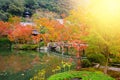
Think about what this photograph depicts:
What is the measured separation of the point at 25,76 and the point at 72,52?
49.2ft

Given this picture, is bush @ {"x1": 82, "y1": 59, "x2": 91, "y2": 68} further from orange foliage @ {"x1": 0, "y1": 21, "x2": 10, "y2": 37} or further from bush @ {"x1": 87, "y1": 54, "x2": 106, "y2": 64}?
orange foliage @ {"x1": 0, "y1": 21, "x2": 10, "y2": 37}

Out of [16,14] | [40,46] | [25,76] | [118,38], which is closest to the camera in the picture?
[118,38]

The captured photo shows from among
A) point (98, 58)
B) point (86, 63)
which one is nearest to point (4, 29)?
point (86, 63)

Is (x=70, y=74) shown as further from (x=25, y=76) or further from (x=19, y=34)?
(x=19, y=34)

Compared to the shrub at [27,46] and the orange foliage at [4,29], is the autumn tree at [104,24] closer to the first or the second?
the shrub at [27,46]

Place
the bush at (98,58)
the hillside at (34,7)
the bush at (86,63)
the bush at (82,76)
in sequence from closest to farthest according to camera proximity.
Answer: the bush at (82,76), the bush at (98,58), the bush at (86,63), the hillside at (34,7)

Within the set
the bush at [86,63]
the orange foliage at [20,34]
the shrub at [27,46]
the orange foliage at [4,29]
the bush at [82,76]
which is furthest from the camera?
the orange foliage at [4,29]

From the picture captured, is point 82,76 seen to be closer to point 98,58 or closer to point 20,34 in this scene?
point 98,58

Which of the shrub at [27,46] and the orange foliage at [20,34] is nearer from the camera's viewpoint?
the shrub at [27,46]

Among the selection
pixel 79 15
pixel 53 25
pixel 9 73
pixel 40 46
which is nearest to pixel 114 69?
pixel 79 15

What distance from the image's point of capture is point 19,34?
131ft

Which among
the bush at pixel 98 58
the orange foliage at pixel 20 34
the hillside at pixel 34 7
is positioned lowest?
the bush at pixel 98 58

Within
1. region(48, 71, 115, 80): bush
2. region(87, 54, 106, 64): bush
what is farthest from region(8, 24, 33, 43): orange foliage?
region(48, 71, 115, 80): bush

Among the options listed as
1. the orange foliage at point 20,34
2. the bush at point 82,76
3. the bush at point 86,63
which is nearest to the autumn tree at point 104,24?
the bush at point 82,76
